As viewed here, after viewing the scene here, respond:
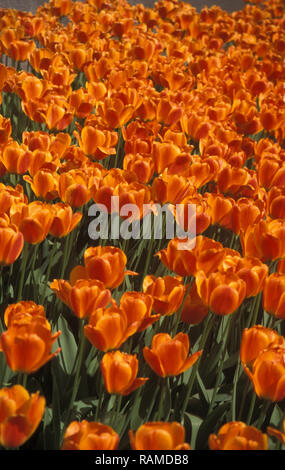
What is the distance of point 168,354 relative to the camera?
4.17 ft

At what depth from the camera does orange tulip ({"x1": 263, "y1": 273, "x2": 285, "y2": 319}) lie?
1.47m

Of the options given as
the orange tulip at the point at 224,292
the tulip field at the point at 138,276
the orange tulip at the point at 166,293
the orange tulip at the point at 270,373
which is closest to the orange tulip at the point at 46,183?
the tulip field at the point at 138,276

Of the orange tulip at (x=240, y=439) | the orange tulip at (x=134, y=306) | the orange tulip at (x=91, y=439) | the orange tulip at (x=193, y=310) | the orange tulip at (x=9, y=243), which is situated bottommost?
the orange tulip at (x=193, y=310)

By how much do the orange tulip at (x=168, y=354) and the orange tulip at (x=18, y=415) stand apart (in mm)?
317

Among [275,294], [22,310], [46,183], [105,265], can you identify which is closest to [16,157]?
[46,183]

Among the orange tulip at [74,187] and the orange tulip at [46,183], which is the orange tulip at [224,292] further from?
the orange tulip at [46,183]

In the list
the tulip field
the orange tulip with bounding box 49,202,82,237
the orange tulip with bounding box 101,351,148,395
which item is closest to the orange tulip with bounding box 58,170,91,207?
the tulip field

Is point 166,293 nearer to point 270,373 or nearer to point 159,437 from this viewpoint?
point 270,373

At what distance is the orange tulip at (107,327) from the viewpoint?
49.1 inches

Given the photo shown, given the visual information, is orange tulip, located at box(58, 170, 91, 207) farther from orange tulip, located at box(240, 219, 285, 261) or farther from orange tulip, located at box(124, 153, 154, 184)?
orange tulip, located at box(240, 219, 285, 261)

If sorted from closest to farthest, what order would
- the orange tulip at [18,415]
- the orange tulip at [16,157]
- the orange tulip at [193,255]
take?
the orange tulip at [18,415] < the orange tulip at [193,255] < the orange tulip at [16,157]

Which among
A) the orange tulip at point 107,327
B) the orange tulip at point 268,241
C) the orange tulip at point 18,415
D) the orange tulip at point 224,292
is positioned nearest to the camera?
the orange tulip at point 18,415

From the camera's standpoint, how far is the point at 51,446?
134cm
